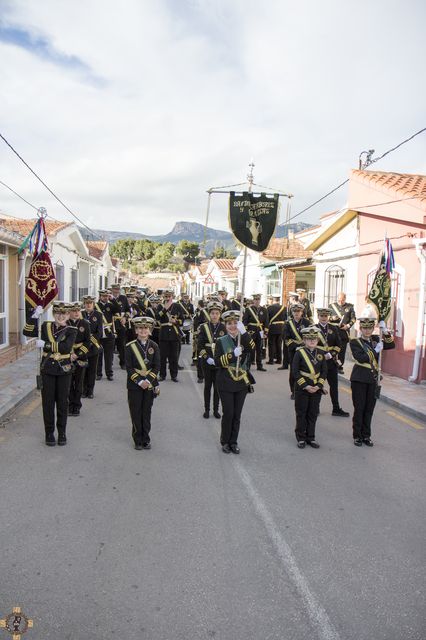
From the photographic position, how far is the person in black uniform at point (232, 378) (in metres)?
6.32

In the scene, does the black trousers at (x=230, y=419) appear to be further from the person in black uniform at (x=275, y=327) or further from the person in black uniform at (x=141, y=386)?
the person in black uniform at (x=275, y=327)

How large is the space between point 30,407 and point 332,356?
16.9 ft

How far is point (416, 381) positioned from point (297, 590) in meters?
8.64

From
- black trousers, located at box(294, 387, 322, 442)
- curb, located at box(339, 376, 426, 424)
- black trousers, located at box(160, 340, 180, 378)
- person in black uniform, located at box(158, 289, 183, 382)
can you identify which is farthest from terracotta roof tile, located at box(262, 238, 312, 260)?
black trousers, located at box(294, 387, 322, 442)

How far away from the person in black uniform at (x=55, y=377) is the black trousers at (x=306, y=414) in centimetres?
310

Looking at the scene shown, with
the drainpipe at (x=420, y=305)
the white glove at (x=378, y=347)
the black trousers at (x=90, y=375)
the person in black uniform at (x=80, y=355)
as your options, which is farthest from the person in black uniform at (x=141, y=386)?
the drainpipe at (x=420, y=305)

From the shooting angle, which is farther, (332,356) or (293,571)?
(332,356)

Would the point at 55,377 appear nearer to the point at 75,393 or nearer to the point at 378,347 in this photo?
the point at 75,393

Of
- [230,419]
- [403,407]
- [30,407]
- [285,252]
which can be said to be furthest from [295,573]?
[285,252]

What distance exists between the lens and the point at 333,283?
16.9m

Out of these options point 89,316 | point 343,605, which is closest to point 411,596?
point 343,605

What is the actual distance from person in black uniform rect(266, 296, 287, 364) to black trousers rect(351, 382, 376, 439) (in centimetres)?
717

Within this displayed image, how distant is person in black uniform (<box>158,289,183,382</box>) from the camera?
1127 cm

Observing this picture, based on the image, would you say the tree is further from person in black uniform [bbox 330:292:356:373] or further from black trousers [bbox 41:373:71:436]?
black trousers [bbox 41:373:71:436]
